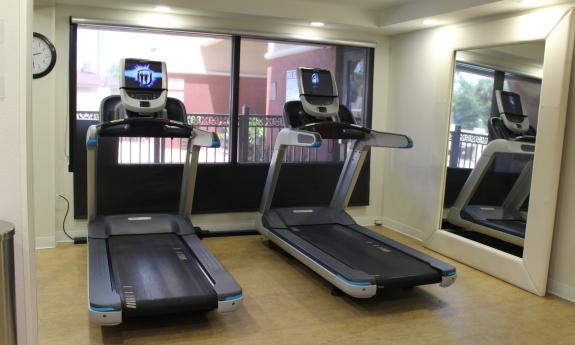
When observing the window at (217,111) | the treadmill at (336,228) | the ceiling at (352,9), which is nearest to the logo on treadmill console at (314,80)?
the treadmill at (336,228)

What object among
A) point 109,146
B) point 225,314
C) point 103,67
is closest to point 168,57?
point 103,67

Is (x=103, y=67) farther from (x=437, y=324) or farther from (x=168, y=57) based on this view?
(x=437, y=324)

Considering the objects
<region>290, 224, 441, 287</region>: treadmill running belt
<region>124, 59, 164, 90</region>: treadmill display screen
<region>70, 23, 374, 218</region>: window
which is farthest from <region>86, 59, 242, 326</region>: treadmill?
<region>290, 224, 441, 287</region>: treadmill running belt

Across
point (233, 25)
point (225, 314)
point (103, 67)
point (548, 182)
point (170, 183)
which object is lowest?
point (225, 314)

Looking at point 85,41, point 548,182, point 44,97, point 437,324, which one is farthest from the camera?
point 85,41

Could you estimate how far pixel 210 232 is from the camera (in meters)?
5.47

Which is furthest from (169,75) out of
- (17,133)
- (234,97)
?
(17,133)

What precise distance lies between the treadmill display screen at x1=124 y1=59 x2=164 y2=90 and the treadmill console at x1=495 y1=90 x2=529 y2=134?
10.3 ft

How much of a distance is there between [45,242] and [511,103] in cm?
453

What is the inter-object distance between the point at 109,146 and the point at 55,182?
614mm

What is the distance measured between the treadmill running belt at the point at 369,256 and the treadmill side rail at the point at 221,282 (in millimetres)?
993

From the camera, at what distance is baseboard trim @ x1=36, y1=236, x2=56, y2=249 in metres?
4.74

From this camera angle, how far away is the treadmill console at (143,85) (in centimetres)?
431

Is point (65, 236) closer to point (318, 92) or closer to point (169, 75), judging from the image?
point (169, 75)
